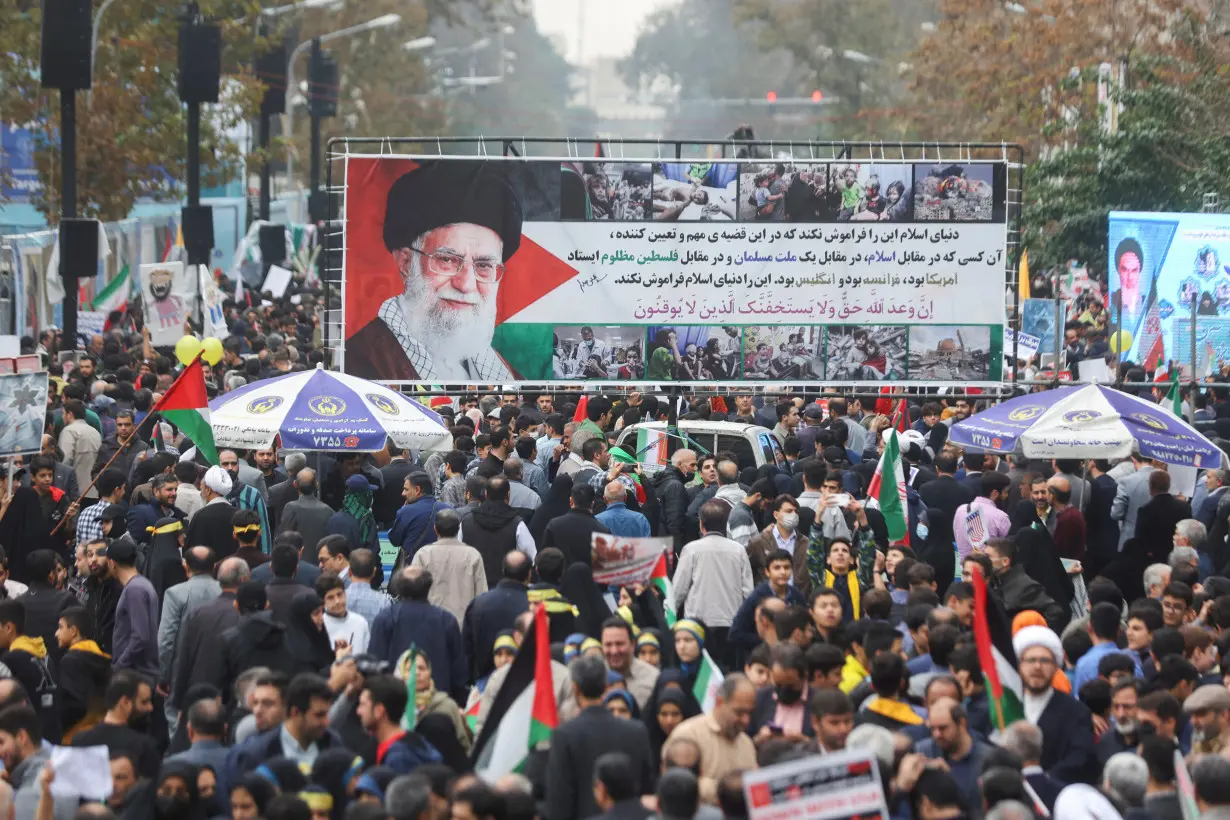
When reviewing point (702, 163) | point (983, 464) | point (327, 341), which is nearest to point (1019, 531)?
point (983, 464)

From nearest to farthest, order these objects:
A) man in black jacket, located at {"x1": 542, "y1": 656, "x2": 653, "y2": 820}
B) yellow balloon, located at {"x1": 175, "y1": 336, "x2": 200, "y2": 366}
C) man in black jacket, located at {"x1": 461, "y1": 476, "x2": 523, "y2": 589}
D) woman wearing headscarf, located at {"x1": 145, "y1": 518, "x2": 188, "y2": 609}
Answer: man in black jacket, located at {"x1": 542, "y1": 656, "x2": 653, "y2": 820}, woman wearing headscarf, located at {"x1": 145, "y1": 518, "x2": 188, "y2": 609}, man in black jacket, located at {"x1": 461, "y1": 476, "x2": 523, "y2": 589}, yellow balloon, located at {"x1": 175, "y1": 336, "x2": 200, "y2": 366}

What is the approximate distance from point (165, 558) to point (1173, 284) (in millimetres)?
13779

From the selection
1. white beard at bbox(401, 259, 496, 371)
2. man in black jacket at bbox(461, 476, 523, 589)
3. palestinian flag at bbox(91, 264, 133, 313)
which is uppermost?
palestinian flag at bbox(91, 264, 133, 313)

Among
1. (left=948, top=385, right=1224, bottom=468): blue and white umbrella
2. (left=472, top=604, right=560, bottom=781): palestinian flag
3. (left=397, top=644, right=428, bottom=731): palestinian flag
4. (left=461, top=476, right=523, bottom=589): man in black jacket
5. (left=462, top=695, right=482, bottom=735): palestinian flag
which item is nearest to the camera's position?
(left=472, top=604, right=560, bottom=781): palestinian flag

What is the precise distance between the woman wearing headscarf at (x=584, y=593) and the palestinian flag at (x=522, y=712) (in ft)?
8.08

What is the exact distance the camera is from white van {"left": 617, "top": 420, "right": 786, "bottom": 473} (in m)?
16.1

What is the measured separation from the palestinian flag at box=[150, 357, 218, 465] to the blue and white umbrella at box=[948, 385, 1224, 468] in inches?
199

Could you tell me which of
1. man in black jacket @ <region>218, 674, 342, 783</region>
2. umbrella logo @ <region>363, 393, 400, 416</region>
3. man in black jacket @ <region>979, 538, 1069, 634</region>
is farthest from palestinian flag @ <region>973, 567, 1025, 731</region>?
umbrella logo @ <region>363, 393, 400, 416</region>

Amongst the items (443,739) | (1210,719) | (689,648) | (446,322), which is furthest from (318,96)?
(1210,719)

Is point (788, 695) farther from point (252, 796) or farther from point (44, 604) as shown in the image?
point (44, 604)

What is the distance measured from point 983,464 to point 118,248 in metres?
23.3

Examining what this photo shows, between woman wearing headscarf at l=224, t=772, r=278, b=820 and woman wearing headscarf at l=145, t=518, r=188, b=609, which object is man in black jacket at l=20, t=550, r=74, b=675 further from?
woman wearing headscarf at l=224, t=772, r=278, b=820

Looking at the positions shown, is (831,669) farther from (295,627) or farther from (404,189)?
A: (404,189)

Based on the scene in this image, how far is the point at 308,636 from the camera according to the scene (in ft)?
30.7
